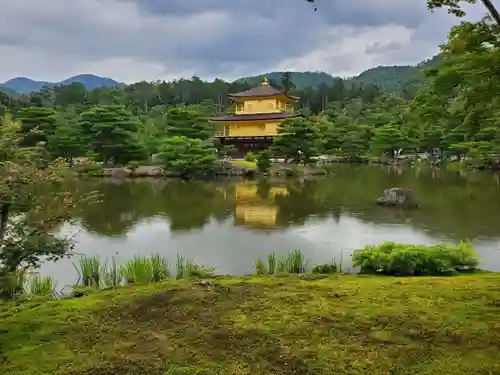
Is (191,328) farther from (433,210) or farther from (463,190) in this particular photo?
(463,190)

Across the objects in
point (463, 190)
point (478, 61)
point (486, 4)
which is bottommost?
point (463, 190)

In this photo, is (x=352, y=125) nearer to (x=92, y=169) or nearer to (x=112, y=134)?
(x=112, y=134)

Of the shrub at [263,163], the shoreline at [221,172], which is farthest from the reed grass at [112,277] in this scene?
the shrub at [263,163]

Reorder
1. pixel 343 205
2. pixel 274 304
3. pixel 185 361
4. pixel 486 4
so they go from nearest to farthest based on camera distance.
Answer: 1. pixel 185 361
2. pixel 486 4
3. pixel 274 304
4. pixel 343 205

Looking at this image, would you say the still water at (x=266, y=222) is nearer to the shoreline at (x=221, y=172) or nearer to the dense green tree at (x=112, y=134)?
the shoreline at (x=221, y=172)

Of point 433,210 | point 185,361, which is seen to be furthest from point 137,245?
point 433,210

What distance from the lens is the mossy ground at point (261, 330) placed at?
3.37 meters

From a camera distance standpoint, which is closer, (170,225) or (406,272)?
(406,272)

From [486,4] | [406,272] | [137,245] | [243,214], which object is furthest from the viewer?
[243,214]

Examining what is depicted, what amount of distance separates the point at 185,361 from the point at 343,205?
1151 centimetres

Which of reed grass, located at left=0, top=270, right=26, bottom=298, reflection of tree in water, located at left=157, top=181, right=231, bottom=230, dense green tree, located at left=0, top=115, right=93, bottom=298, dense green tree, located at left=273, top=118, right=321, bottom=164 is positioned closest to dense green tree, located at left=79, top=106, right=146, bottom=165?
reflection of tree in water, located at left=157, top=181, right=231, bottom=230

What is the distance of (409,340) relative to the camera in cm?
373

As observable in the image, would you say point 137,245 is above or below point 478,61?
below

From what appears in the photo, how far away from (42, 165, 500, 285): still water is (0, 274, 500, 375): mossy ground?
1.33m
